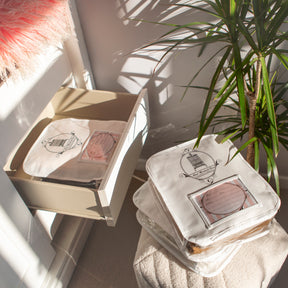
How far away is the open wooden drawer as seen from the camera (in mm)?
1025

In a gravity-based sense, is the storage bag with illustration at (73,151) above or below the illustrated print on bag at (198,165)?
above

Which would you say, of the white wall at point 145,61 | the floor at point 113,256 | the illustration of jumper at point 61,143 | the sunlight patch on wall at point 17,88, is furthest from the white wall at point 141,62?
the floor at point 113,256

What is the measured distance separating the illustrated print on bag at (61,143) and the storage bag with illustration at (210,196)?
34cm

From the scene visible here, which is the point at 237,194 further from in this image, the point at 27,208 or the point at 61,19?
the point at 61,19

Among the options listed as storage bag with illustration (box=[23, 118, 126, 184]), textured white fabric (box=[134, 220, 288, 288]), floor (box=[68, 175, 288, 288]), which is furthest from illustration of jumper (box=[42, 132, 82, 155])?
floor (box=[68, 175, 288, 288])

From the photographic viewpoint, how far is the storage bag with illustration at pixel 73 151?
1.14m

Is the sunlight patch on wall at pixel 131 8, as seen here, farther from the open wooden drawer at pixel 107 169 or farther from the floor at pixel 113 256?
the floor at pixel 113 256

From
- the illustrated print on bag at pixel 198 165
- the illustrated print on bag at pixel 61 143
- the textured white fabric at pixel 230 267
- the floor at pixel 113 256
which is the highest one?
the illustrated print on bag at pixel 61 143

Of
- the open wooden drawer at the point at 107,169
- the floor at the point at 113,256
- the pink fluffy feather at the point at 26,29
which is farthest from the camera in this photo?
the floor at the point at 113,256

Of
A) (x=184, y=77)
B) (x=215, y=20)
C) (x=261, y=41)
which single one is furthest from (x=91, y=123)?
(x=261, y=41)

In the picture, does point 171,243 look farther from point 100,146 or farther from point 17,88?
point 17,88

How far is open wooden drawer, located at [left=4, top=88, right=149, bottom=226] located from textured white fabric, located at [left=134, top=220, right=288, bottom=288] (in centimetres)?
18

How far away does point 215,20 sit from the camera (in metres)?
1.16

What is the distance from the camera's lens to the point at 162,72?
137cm
